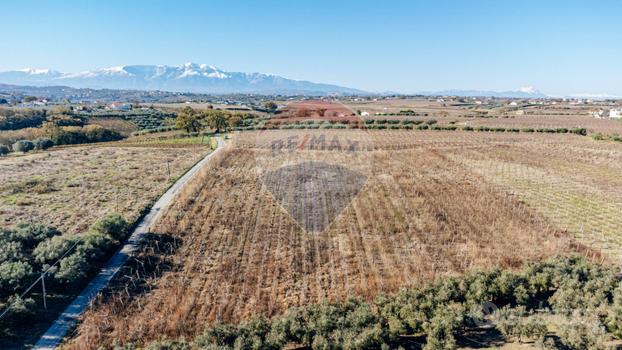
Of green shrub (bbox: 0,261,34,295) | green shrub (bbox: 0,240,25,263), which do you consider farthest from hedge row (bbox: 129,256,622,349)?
green shrub (bbox: 0,240,25,263)

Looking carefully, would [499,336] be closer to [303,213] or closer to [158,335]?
[158,335]

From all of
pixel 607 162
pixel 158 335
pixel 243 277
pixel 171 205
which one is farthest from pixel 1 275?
pixel 607 162

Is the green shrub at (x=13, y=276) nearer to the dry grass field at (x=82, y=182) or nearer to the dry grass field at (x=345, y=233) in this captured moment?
the dry grass field at (x=345, y=233)

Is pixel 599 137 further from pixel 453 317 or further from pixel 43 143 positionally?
pixel 43 143

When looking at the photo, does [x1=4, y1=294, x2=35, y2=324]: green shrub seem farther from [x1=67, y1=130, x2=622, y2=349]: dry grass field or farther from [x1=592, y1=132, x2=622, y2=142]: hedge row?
[x1=592, y1=132, x2=622, y2=142]: hedge row

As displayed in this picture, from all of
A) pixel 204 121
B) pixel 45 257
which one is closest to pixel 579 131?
pixel 204 121

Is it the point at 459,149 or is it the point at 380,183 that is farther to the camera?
the point at 459,149

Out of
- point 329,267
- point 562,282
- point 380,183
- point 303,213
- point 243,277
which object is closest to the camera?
point 562,282
